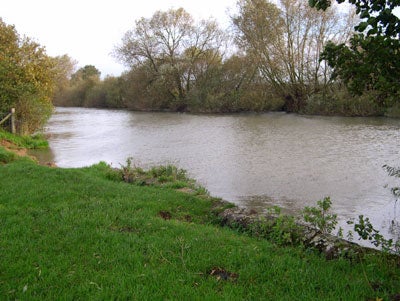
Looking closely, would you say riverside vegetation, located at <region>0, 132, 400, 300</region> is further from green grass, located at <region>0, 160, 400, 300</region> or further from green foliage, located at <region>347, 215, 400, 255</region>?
green foliage, located at <region>347, 215, 400, 255</region>

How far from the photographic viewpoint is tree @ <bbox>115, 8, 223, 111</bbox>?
45281 mm

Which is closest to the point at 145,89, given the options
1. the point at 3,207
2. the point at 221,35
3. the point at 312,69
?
the point at 221,35

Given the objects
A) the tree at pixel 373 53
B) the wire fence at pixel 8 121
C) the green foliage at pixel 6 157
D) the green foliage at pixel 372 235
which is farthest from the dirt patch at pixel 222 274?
the wire fence at pixel 8 121

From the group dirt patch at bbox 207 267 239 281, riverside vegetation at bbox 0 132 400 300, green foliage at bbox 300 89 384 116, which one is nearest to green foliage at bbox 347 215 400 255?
riverside vegetation at bbox 0 132 400 300

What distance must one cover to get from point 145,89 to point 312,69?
23056mm

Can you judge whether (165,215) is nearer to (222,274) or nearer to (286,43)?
(222,274)

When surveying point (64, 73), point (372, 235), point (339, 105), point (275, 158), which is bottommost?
point (275, 158)

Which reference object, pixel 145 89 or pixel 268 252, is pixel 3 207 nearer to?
pixel 268 252

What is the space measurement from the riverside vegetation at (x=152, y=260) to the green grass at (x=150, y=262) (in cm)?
1

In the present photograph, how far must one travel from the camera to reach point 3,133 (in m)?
16.4

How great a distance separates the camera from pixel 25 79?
1756cm

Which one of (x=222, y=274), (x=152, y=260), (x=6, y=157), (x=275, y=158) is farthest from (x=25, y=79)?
(x=222, y=274)

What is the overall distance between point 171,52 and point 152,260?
45117mm

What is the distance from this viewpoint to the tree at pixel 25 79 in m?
17.1
